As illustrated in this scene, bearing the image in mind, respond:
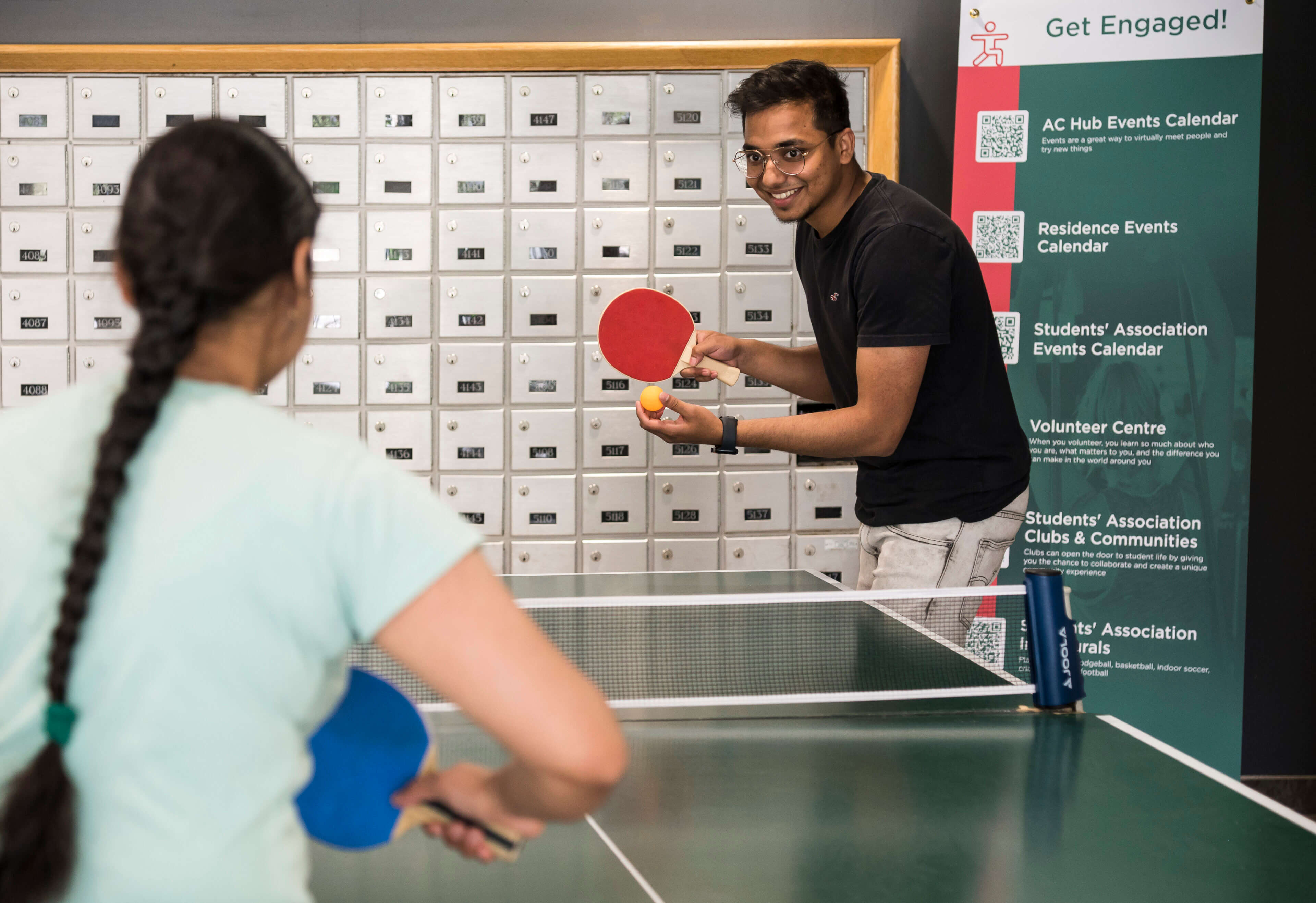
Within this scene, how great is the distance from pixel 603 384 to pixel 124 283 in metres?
3.07

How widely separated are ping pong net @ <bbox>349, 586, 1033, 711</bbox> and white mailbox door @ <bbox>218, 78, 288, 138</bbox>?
2.48m

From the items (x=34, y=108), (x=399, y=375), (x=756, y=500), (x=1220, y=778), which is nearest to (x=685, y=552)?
(x=756, y=500)

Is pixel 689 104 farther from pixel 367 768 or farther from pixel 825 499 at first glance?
pixel 367 768

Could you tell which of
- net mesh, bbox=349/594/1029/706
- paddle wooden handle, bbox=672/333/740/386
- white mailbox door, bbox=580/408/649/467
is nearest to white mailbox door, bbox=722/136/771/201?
white mailbox door, bbox=580/408/649/467

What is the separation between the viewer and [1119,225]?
319 centimetres

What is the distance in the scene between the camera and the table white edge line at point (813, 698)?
5.27 ft

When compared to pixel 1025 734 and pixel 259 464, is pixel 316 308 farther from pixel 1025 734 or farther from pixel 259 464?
pixel 259 464

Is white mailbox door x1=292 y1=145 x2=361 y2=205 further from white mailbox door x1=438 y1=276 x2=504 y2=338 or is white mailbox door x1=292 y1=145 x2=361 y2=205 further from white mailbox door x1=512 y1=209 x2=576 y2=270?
white mailbox door x1=512 y1=209 x2=576 y2=270

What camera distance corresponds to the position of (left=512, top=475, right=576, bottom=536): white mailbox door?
3.74 m

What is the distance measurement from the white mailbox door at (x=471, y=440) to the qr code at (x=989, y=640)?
1.91m

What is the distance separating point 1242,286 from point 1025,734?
225 centimetres

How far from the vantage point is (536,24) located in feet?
12.0

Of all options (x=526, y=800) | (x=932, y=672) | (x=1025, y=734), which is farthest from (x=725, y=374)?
(x=526, y=800)

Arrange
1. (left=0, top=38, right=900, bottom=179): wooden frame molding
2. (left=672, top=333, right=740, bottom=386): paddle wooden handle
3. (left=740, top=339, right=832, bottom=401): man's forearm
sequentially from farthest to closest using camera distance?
(left=0, top=38, right=900, bottom=179): wooden frame molding, (left=740, top=339, right=832, bottom=401): man's forearm, (left=672, top=333, right=740, bottom=386): paddle wooden handle
